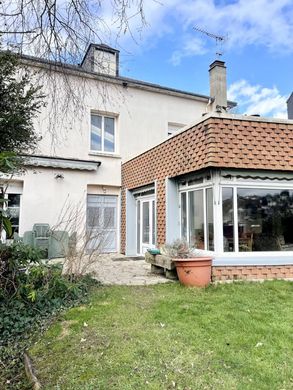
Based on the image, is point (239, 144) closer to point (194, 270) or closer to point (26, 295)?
point (194, 270)

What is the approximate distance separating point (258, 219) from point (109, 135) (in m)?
8.93

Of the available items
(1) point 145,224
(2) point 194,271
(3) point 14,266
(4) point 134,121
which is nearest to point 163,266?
(2) point 194,271

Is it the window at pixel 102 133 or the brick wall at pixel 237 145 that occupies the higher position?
the window at pixel 102 133

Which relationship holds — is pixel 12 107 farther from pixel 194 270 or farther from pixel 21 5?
pixel 194 270

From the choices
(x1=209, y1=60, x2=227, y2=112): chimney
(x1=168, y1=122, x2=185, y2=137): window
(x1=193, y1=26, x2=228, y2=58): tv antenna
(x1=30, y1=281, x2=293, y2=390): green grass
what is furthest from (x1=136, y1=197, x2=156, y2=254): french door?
(x1=209, y1=60, x2=227, y2=112): chimney

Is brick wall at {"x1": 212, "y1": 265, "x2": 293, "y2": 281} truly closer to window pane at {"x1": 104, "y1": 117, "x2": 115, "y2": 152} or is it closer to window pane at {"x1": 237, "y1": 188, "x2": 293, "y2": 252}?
window pane at {"x1": 237, "y1": 188, "x2": 293, "y2": 252}

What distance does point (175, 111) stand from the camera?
16.1m

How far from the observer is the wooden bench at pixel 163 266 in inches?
320

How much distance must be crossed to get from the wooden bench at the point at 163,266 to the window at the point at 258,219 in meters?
1.49

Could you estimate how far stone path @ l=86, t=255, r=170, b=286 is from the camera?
7945 mm

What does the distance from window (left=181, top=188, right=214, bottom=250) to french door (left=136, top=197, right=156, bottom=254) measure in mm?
2251

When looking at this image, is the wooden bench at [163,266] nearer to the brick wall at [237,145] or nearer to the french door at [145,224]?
the brick wall at [237,145]

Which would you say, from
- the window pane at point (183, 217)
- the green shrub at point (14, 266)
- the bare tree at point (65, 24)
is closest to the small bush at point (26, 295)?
the green shrub at point (14, 266)

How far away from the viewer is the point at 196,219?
9203mm
